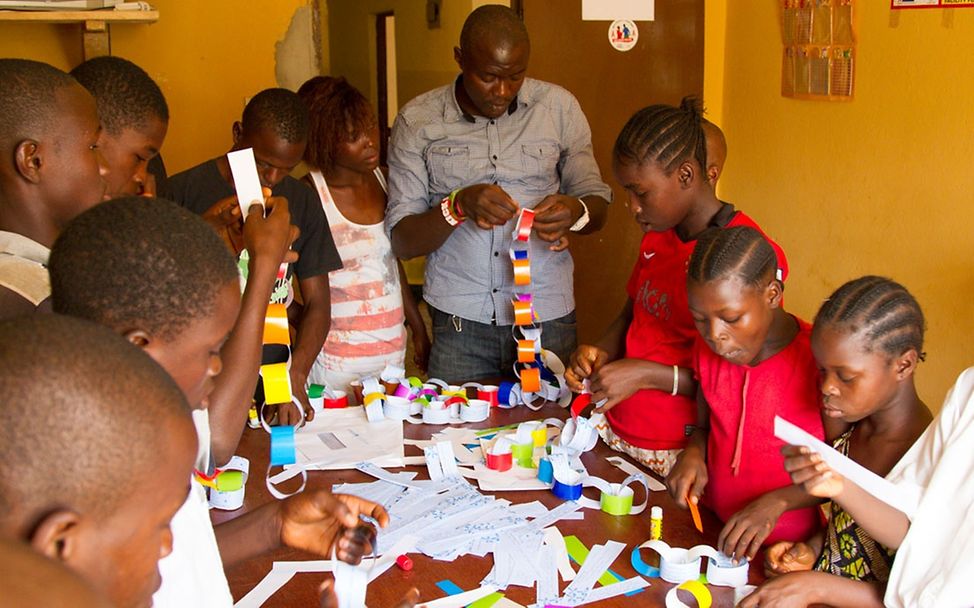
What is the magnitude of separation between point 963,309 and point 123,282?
3.28m

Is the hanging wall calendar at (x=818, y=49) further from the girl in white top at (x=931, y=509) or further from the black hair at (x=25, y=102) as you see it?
the black hair at (x=25, y=102)

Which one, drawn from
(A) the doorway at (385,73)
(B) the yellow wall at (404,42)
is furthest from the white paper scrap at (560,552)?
(A) the doorway at (385,73)

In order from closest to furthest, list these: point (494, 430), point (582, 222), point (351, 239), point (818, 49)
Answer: point (494, 430) → point (582, 222) → point (351, 239) → point (818, 49)

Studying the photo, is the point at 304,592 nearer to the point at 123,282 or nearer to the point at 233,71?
the point at 123,282

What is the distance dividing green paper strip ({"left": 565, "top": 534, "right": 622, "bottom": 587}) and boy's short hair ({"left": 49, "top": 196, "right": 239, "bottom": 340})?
3.29ft

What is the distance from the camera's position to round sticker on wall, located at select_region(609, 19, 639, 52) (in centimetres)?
490

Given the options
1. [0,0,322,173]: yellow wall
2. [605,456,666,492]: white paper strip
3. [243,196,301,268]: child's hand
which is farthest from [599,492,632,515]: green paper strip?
[0,0,322,173]: yellow wall

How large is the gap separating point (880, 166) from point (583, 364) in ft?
6.81

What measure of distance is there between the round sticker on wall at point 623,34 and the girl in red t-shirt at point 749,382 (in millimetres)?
2860

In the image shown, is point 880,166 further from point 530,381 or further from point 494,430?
point 494,430

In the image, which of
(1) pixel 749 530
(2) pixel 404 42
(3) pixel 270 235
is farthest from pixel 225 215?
(2) pixel 404 42

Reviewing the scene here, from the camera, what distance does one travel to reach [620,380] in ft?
8.60

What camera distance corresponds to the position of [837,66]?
4.28m

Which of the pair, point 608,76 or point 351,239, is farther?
point 608,76
